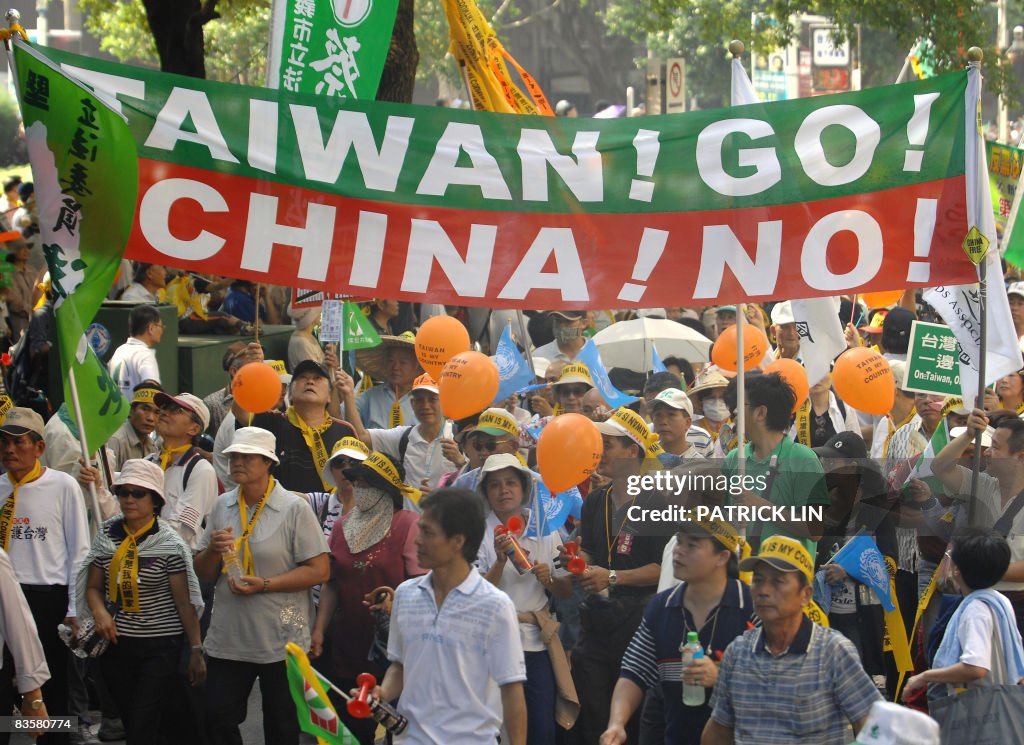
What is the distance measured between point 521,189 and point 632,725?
2586 millimetres

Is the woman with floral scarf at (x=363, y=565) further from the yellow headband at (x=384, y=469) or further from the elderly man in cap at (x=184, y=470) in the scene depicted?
the elderly man in cap at (x=184, y=470)

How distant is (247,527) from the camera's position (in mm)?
6879

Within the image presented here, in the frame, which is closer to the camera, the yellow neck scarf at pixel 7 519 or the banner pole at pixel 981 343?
the banner pole at pixel 981 343

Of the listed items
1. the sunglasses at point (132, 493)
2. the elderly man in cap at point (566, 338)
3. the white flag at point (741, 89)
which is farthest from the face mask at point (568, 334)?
the sunglasses at point (132, 493)

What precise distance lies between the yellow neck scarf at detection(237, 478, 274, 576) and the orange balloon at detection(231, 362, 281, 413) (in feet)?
6.03

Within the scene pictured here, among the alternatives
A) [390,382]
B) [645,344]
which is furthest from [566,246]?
[645,344]

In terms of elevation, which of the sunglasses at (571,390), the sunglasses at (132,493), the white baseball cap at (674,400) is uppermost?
the white baseball cap at (674,400)

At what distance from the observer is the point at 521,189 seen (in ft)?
22.6

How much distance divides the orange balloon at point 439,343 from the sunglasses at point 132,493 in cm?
277

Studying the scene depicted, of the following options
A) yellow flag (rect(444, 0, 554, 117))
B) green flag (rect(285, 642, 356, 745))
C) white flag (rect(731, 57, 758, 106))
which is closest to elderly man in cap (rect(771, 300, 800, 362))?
yellow flag (rect(444, 0, 554, 117))

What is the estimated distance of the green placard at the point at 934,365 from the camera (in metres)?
8.38

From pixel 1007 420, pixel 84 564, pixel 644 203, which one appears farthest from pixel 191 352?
pixel 1007 420

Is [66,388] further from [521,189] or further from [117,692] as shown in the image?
[521,189]

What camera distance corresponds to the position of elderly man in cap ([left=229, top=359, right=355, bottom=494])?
8.55 m
